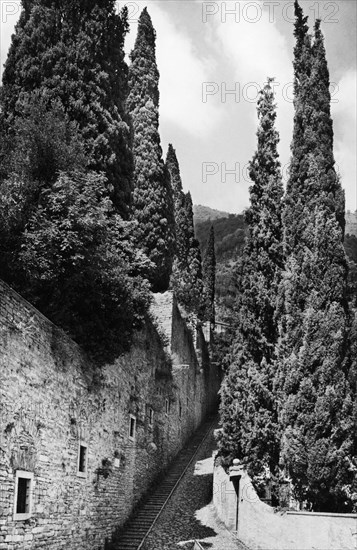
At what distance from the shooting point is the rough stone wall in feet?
33.3

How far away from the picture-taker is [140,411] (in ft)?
62.8

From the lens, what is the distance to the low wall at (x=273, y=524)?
13.3 metres

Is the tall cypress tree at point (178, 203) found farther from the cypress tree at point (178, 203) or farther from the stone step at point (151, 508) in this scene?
the stone step at point (151, 508)

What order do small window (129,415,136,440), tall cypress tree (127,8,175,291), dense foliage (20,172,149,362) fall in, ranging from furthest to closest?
tall cypress tree (127,8,175,291) → small window (129,415,136,440) → dense foliage (20,172,149,362)

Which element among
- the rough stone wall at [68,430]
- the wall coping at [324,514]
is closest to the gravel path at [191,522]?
the rough stone wall at [68,430]

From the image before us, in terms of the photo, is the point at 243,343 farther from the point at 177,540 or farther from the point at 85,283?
the point at 85,283

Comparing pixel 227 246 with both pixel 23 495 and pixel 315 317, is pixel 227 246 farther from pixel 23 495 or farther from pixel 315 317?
pixel 23 495

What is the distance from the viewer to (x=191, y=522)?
18578 mm

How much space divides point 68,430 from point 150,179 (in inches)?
566

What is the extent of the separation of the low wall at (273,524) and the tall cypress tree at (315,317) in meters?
1.16

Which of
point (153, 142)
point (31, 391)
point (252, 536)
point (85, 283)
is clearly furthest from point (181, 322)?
point (31, 391)

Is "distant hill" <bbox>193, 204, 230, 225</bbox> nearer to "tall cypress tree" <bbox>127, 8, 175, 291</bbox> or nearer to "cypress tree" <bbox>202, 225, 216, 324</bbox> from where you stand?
"cypress tree" <bbox>202, 225, 216, 324</bbox>

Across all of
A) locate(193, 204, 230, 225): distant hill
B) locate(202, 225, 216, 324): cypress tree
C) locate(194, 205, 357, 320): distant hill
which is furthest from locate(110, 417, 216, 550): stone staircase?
locate(193, 204, 230, 225): distant hill

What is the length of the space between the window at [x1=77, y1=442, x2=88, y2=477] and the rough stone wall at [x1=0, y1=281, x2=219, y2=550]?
0.13m
